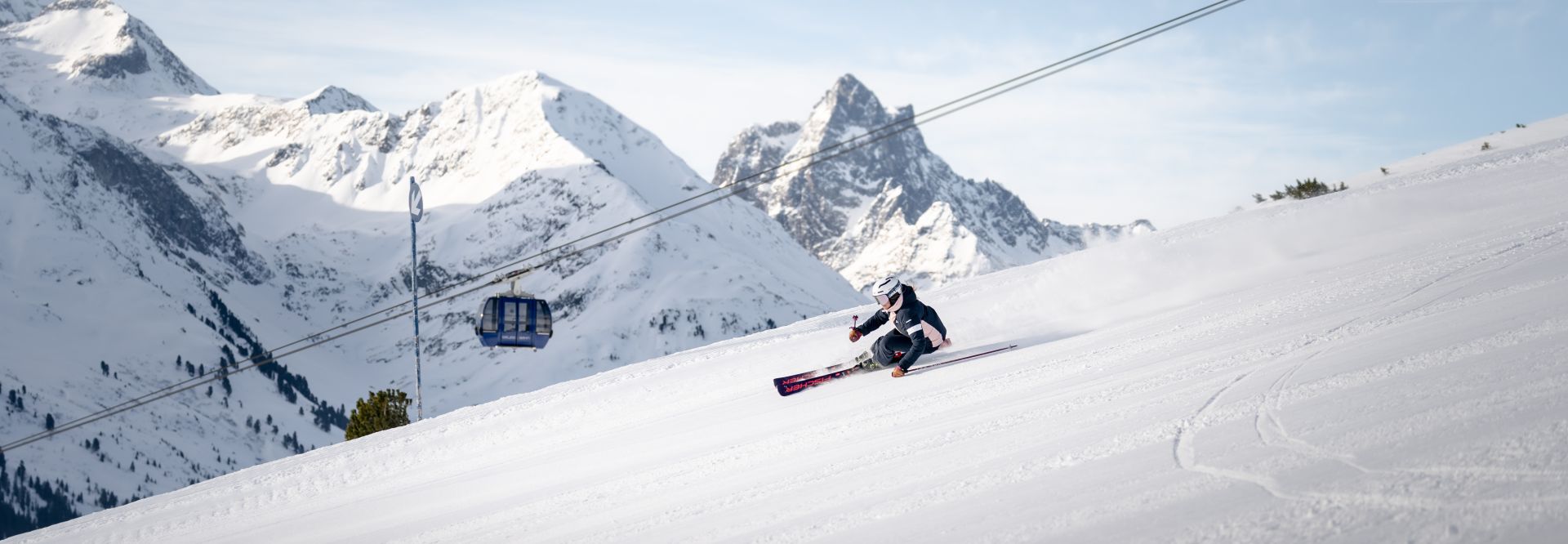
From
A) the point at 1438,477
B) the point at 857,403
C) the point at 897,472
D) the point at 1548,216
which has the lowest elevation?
the point at 1438,477

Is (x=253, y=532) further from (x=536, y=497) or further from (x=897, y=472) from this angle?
(x=897, y=472)

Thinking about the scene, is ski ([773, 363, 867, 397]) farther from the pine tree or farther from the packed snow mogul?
the pine tree

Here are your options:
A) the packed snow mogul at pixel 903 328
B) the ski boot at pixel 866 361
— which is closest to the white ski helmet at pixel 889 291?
the packed snow mogul at pixel 903 328

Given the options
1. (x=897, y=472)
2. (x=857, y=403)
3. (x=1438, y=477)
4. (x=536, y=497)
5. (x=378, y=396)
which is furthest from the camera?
(x=378, y=396)

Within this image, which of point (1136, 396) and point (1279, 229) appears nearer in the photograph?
point (1136, 396)

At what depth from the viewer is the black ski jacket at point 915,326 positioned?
557 inches

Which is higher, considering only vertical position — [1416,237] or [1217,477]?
[1416,237]

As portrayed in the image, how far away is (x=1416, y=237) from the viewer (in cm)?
1595

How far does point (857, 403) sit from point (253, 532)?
6918 mm

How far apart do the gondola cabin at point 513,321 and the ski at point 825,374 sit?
14589 millimetres

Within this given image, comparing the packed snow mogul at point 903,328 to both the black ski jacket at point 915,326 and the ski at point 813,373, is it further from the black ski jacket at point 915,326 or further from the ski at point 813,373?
the ski at point 813,373

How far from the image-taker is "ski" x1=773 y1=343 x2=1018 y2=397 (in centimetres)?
1432

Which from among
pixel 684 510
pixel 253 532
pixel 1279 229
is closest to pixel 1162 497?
pixel 684 510

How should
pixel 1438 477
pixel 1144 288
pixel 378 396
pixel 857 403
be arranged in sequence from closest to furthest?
1. pixel 1438 477
2. pixel 857 403
3. pixel 1144 288
4. pixel 378 396
